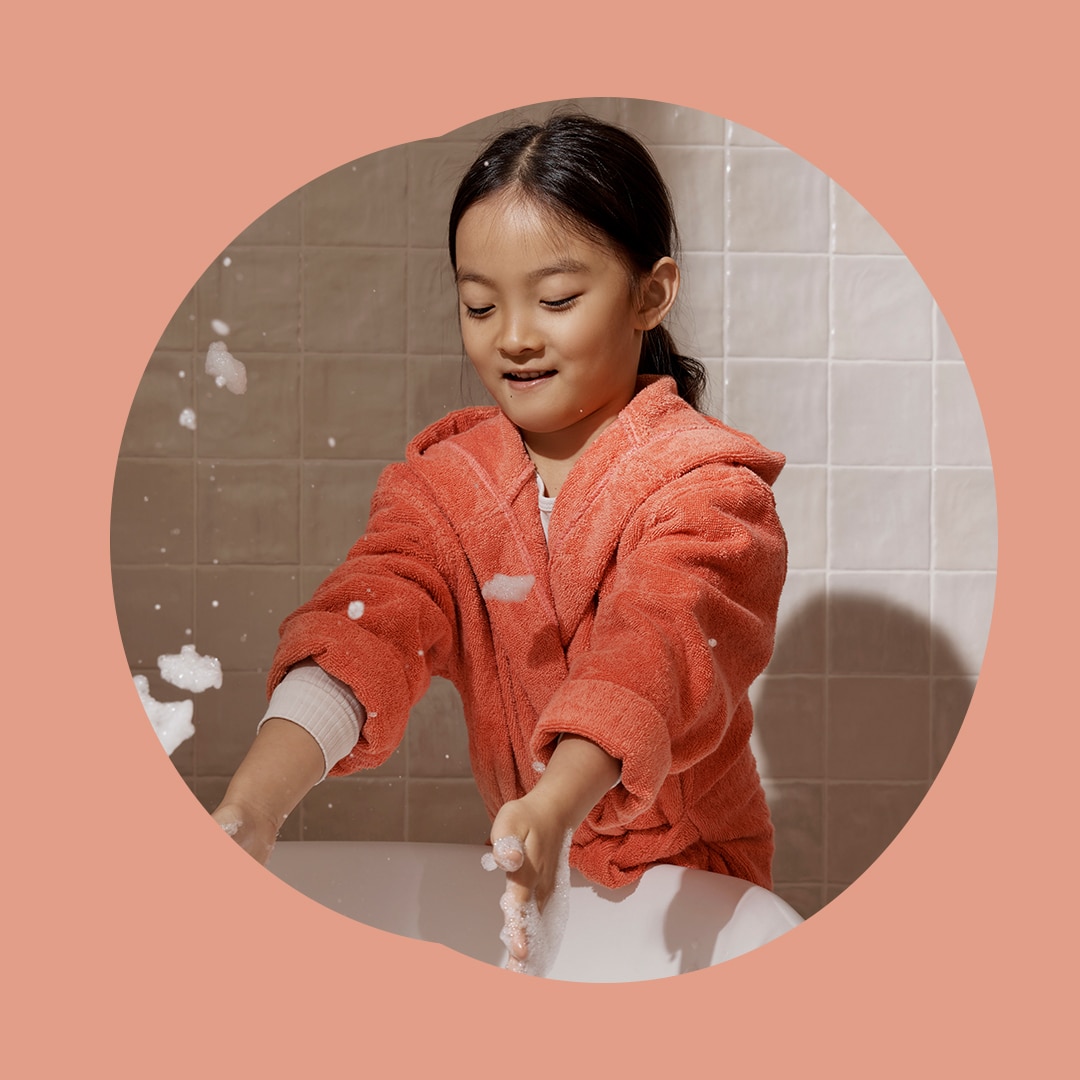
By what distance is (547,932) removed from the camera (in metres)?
0.60

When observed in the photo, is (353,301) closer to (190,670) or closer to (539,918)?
(190,670)

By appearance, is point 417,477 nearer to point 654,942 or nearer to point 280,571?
point 280,571

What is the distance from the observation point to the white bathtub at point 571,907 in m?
0.79

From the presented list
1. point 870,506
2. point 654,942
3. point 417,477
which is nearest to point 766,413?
point 870,506

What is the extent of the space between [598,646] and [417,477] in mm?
200

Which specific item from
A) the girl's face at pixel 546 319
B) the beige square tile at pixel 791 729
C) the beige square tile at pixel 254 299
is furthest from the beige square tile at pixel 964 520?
the beige square tile at pixel 254 299

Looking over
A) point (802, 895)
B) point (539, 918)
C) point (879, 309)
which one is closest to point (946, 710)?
point (802, 895)

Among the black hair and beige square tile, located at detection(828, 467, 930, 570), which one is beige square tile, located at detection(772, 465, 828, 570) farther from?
the black hair

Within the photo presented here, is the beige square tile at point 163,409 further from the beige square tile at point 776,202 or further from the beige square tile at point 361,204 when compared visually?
the beige square tile at point 776,202

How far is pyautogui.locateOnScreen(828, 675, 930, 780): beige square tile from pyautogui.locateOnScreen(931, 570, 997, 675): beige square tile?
0.07 ft

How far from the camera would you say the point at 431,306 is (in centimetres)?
79

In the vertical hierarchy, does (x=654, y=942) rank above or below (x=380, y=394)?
below

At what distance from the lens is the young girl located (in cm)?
69

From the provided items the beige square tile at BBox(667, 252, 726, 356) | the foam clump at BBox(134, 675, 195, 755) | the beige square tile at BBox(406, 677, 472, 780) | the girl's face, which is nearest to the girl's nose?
the girl's face
